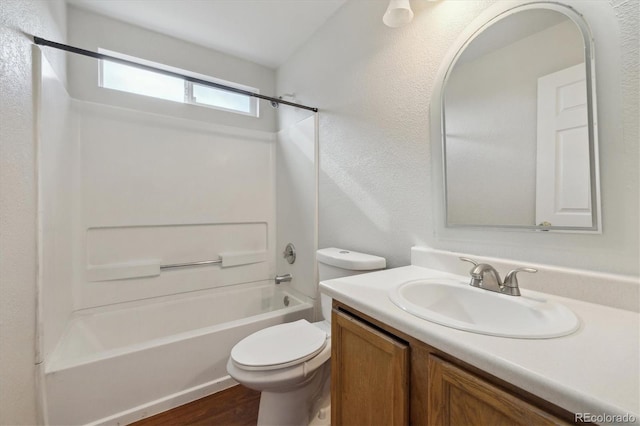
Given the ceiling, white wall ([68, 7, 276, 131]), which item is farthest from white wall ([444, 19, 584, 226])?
white wall ([68, 7, 276, 131])

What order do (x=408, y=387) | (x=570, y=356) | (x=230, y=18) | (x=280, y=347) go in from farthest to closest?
1. (x=230, y=18)
2. (x=280, y=347)
3. (x=408, y=387)
4. (x=570, y=356)

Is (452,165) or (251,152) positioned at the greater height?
(251,152)

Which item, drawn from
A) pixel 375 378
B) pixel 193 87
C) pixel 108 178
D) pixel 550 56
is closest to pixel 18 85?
pixel 108 178

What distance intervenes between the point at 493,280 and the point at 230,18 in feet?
7.69

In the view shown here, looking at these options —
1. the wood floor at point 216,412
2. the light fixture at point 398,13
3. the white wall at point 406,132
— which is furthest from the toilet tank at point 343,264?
the light fixture at point 398,13

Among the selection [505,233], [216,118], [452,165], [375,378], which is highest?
[216,118]

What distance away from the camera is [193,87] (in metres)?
2.29

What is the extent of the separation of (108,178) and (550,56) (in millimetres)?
2626

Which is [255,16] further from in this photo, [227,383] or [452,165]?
[227,383]

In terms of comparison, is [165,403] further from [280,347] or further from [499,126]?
[499,126]

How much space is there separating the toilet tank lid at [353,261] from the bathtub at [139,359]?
647 mm

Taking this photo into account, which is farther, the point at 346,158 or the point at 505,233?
the point at 346,158

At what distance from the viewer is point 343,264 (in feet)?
4.69

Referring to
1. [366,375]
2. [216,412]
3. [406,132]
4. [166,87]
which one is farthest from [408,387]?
[166,87]
